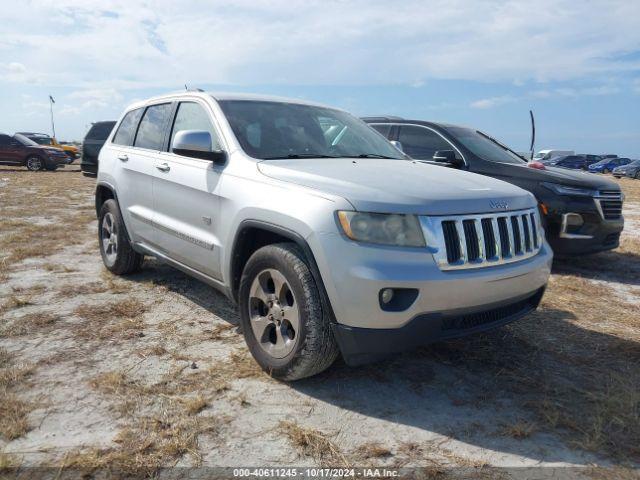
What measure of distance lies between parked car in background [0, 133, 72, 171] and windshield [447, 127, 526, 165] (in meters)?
20.4

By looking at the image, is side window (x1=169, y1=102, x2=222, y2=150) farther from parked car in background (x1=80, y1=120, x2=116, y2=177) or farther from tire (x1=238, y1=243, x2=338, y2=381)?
parked car in background (x1=80, y1=120, x2=116, y2=177)

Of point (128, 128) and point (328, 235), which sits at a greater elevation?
point (128, 128)

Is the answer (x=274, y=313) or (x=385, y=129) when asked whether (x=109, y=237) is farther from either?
(x=385, y=129)

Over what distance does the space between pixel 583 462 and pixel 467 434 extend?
0.52 meters

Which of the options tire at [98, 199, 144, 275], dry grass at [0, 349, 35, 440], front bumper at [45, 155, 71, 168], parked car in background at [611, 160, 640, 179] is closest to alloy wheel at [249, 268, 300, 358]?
dry grass at [0, 349, 35, 440]

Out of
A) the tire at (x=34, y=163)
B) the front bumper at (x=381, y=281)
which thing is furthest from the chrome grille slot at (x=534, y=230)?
the tire at (x=34, y=163)

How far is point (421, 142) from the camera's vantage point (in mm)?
6910

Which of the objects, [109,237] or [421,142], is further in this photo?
[421,142]

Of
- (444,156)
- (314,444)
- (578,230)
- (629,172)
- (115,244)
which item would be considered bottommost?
(629,172)

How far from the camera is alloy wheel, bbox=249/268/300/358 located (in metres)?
2.88

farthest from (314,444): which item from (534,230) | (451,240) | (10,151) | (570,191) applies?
(10,151)

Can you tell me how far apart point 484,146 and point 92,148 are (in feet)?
31.9

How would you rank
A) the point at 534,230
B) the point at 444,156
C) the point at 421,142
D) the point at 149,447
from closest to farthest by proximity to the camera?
1. the point at 149,447
2. the point at 534,230
3. the point at 444,156
4. the point at 421,142

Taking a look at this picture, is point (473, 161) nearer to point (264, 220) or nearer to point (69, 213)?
point (264, 220)
